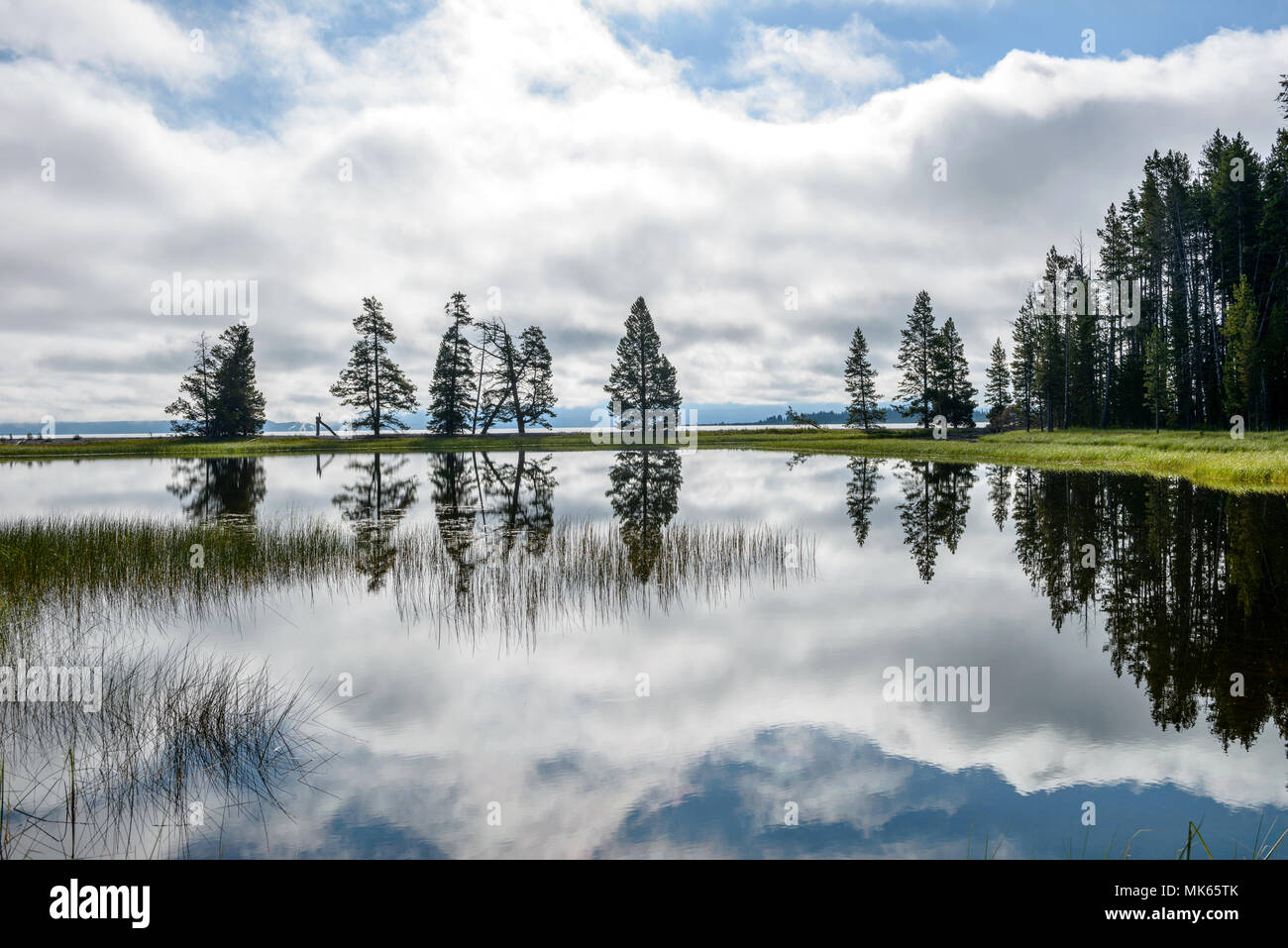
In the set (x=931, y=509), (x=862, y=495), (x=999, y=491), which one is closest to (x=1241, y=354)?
(x=999, y=491)

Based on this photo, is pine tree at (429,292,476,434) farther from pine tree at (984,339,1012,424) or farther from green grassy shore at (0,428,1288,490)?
pine tree at (984,339,1012,424)

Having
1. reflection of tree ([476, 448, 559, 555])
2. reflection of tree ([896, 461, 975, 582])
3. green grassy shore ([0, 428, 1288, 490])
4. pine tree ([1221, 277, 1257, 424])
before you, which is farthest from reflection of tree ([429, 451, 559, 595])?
pine tree ([1221, 277, 1257, 424])

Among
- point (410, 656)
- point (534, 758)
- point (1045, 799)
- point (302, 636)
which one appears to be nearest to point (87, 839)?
point (534, 758)

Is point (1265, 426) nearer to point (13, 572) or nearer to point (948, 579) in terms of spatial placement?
point (948, 579)

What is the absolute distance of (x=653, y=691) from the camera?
9180 mm

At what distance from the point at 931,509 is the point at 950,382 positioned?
66.4 m

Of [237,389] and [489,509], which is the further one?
[237,389]

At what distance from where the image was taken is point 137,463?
5512 centimetres

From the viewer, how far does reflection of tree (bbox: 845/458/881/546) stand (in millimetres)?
23328

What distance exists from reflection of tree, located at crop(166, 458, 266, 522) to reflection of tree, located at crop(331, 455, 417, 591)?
3.59 metres

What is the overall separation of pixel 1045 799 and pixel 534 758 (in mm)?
4938

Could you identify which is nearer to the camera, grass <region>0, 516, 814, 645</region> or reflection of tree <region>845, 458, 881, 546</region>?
grass <region>0, 516, 814, 645</region>

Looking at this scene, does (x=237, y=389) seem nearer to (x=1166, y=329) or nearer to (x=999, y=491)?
(x=999, y=491)

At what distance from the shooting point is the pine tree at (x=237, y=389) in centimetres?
7606
